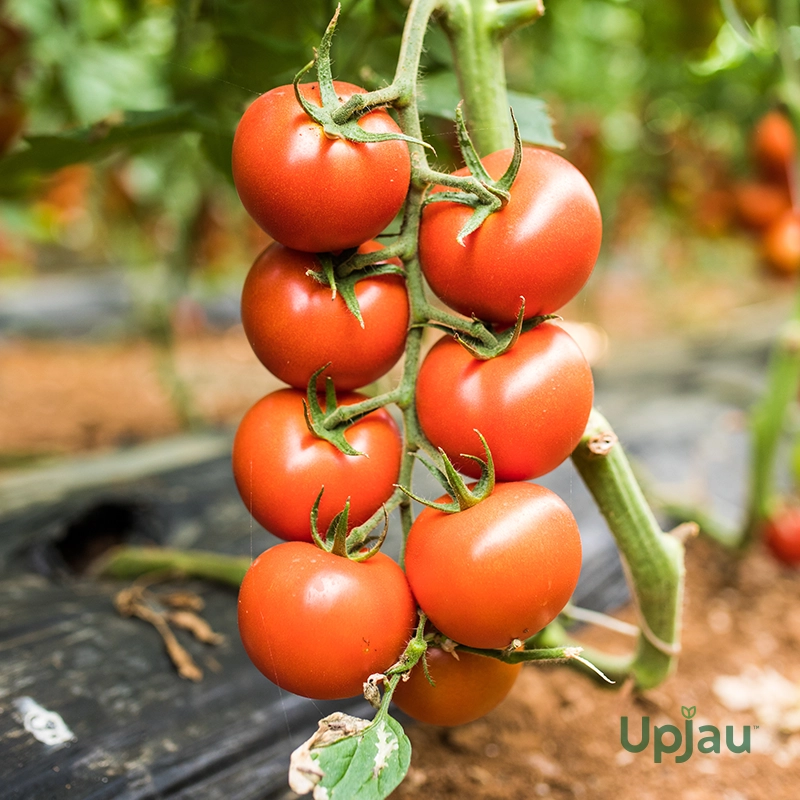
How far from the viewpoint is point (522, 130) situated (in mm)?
589

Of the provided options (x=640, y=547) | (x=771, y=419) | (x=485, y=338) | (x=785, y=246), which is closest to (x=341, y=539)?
(x=485, y=338)

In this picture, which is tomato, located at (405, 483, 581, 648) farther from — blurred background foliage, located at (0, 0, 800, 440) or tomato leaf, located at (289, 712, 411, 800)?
blurred background foliage, located at (0, 0, 800, 440)

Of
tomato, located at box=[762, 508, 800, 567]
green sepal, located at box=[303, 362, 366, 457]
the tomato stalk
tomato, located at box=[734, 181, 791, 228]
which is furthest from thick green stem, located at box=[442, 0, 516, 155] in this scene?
tomato, located at box=[734, 181, 791, 228]

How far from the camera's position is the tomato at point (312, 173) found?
0.41 m

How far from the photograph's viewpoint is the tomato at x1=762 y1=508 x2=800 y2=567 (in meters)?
1.18

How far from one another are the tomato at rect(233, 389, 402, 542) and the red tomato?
3cm

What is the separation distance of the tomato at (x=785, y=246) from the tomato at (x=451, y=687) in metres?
1.31

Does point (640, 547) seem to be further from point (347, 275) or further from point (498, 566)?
point (347, 275)

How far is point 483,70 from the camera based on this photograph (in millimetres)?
521

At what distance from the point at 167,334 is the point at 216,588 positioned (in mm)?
1093

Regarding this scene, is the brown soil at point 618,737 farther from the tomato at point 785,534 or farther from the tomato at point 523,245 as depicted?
the tomato at point 523,245

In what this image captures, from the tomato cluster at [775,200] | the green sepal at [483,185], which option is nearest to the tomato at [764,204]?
the tomato cluster at [775,200]

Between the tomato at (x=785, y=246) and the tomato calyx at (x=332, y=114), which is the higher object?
the tomato calyx at (x=332, y=114)

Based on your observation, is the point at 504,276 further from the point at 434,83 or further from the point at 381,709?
the point at 434,83
